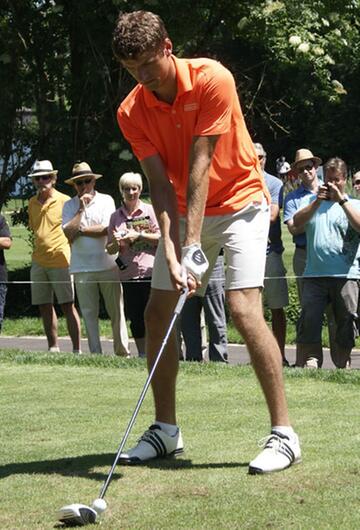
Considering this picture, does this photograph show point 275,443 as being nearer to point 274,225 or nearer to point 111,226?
point 274,225

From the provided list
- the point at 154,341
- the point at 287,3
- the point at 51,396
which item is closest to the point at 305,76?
the point at 287,3

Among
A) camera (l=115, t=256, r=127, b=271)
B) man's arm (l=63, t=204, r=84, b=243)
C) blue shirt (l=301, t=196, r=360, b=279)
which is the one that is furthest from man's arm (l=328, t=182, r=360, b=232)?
man's arm (l=63, t=204, r=84, b=243)

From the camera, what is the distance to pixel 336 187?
10.6m

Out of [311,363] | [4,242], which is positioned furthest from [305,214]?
[4,242]

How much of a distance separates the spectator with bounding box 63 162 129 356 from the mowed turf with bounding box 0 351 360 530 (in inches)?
110

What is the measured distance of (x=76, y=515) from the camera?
4863 millimetres

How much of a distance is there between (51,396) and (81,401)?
1.20 ft

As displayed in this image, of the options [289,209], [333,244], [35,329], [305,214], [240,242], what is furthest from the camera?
[35,329]

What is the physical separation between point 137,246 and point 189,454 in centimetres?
579

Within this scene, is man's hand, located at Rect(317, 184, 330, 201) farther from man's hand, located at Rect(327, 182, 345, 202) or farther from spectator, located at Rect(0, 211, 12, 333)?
spectator, located at Rect(0, 211, 12, 333)

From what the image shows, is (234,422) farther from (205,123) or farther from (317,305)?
(317,305)

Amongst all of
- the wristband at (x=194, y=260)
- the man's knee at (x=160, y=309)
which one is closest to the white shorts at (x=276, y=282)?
the man's knee at (x=160, y=309)

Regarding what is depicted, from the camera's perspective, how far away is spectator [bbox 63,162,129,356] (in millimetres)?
12562

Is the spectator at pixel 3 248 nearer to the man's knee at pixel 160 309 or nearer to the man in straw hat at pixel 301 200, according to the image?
the man in straw hat at pixel 301 200
